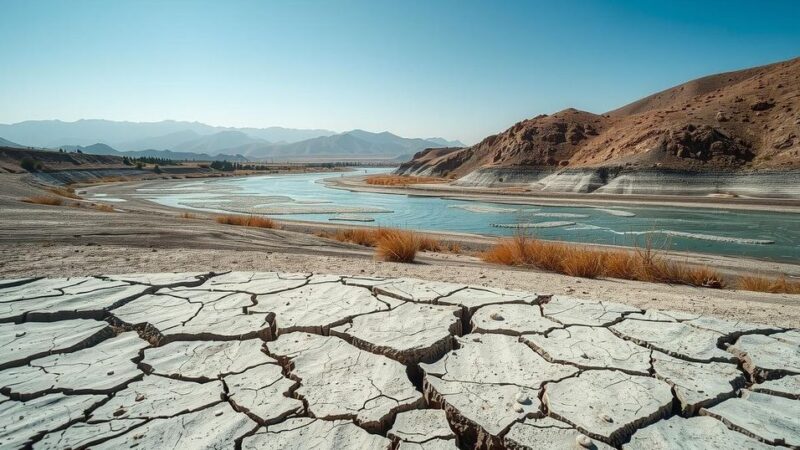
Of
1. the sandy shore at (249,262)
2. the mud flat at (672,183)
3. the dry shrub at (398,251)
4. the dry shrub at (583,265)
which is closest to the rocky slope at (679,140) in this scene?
the mud flat at (672,183)

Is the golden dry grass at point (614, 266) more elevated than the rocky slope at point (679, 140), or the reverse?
the rocky slope at point (679, 140)

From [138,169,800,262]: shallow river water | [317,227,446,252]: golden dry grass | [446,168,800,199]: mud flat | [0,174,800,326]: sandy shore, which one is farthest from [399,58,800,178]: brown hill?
[317,227,446,252]: golden dry grass

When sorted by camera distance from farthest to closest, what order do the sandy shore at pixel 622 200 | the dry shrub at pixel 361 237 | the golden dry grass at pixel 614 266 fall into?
1. the sandy shore at pixel 622 200
2. the dry shrub at pixel 361 237
3. the golden dry grass at pixel 614 266

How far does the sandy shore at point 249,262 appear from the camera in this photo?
3971 mm

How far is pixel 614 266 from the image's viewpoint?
5723mm

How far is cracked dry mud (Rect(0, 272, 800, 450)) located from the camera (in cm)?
177

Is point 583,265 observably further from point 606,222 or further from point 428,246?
point 606,222

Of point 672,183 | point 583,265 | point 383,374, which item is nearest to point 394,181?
point 672,183

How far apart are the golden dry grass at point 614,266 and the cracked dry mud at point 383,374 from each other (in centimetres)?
235

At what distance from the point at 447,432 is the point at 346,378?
0.66 metres

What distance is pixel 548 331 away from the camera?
2805 mm

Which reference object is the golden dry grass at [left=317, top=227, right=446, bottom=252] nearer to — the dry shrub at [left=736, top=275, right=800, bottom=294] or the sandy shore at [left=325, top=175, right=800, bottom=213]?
the dry shrub at [left=736, top=275, right=800, bottom=294]

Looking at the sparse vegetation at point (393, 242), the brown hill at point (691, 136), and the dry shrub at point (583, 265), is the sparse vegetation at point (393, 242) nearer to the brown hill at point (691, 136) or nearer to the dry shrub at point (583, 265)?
the dry shrub at point (583, 265)

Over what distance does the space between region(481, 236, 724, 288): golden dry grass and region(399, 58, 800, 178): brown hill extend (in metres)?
22.8
